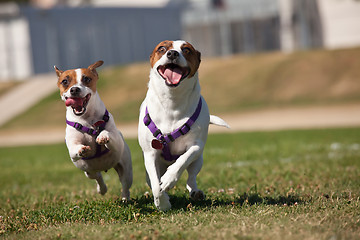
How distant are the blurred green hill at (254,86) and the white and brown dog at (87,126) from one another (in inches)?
1057

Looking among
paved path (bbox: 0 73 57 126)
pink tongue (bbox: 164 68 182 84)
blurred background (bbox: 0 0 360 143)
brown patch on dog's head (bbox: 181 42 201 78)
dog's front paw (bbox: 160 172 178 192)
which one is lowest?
paved path (bbox: 0 73 57 126)

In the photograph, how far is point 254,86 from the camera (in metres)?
36.4

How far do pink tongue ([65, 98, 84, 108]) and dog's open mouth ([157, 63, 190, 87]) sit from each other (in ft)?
3.09

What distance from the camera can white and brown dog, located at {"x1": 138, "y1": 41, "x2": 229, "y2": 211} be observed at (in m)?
5.73

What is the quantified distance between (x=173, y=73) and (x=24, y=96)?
37.0 m

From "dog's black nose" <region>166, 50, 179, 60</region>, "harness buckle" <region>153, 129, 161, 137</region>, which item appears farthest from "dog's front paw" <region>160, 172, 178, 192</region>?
"dog's black nose" <region>166, 50, 179, 60</region>

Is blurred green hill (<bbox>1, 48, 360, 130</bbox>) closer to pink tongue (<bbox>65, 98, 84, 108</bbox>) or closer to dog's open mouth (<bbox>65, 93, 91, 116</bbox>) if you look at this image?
dog's open mouth (<bbox>65, 93, 91, 116</bbox>)

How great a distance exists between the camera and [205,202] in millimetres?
6527

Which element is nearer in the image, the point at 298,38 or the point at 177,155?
the point at 177,155

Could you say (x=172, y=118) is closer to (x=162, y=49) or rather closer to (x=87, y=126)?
(x=162, y=49)

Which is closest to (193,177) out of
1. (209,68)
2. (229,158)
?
(229,158)

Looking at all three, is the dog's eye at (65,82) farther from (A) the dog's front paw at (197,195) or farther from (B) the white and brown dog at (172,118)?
(A) the dog's front paw at (197,195)

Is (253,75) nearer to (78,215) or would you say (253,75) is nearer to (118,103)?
(118,103)

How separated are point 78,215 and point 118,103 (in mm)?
31343
